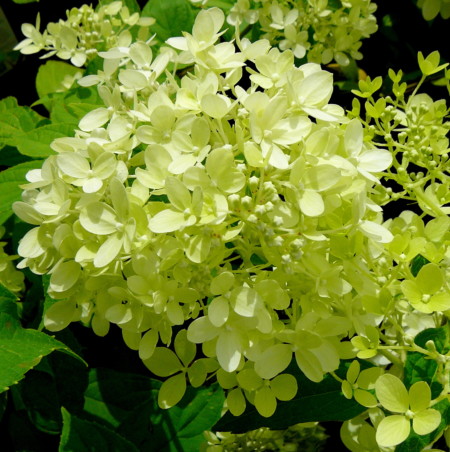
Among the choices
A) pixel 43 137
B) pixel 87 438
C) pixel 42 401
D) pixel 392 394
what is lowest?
pixel 42 401

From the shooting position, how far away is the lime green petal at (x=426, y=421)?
67cm

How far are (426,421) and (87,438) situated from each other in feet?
1.52

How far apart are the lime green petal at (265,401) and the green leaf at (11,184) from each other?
1.98ft

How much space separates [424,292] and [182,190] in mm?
311

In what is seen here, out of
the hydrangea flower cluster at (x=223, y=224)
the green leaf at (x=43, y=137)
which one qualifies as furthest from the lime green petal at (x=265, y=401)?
the green leaf at (x=43, y=137)

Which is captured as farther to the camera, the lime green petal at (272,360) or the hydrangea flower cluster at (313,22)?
the hydrangea flower cluster at (313,22)

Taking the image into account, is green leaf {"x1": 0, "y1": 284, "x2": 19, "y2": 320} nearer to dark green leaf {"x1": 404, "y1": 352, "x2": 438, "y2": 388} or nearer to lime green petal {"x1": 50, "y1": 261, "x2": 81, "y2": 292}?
lime green petal {"x1": 50, "y1": 261, "x2": 81, "y2": 292}

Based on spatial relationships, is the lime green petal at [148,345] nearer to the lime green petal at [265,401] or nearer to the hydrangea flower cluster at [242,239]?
the hydrangea flower cluster at [242,239]

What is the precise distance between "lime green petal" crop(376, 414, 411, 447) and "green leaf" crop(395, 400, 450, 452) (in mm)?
71

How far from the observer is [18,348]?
82 centimetres

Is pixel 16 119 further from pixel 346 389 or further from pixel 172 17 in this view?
pixel 346 389

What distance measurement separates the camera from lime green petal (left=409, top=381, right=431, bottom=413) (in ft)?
2.22

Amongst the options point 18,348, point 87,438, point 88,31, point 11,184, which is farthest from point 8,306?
point 88,31

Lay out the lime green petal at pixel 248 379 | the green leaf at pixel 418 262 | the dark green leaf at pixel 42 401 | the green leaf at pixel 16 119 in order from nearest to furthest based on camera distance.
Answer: the lime green petal at pixel 248 379 → the green leaf at pixel 418 262 → the dark green leaf at pixel 42 401 → the green leaf at pixel 16 119
